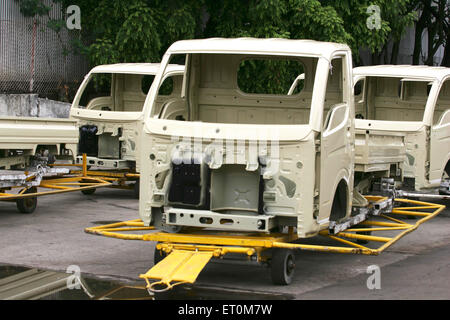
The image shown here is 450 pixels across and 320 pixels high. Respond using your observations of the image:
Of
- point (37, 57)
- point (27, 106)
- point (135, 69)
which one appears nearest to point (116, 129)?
point (135, 69)

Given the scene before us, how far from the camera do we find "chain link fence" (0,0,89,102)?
20.9 m

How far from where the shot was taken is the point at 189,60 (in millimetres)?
10219

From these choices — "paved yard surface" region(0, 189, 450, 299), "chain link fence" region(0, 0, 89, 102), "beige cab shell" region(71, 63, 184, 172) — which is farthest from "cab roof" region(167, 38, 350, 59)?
"chain link fence" region(0, 0, 89, 102)

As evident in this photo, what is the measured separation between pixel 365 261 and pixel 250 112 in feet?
7.28

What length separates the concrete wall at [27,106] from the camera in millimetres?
20328

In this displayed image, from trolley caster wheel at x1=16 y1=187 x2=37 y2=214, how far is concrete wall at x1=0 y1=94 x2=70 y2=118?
7.54 metres

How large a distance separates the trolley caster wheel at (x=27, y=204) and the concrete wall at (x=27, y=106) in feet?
24.7

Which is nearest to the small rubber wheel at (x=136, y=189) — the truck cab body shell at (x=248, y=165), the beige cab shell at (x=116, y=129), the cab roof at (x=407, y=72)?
the beige cab shell at (x=116, y=129)

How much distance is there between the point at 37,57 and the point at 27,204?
31.0 feet

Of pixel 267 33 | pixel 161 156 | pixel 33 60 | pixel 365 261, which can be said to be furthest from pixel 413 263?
Result: pixel 33 60

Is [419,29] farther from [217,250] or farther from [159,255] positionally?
[217,250]

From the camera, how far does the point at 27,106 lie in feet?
68.1
